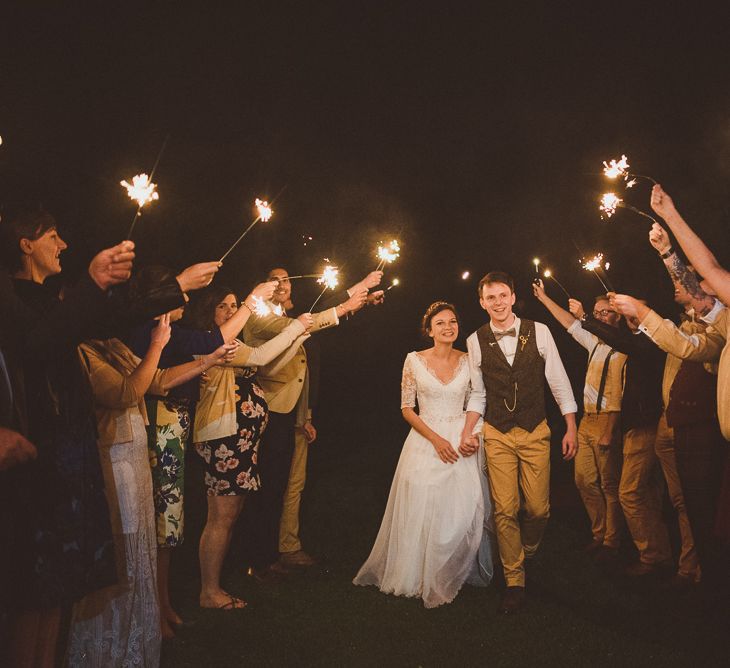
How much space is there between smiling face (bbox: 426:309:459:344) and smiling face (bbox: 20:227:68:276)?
363 centimetres

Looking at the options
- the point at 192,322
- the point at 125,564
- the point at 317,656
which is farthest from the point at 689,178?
the point at 125,564

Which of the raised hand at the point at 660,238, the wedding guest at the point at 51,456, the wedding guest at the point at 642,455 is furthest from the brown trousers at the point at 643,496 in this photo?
the wedding guest at the point at 51,456

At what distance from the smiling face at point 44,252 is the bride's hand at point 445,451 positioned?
351 centimetres

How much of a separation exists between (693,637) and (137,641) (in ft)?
12.8

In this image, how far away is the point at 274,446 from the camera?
577 centimetres

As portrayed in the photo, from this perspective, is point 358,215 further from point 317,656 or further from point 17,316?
point 17,316

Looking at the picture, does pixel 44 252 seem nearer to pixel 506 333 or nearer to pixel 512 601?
pixel 506 333

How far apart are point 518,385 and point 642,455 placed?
5.77ft

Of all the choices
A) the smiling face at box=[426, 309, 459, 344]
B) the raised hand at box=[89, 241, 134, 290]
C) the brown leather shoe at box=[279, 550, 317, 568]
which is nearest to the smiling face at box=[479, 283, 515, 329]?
the smiling face at box=[426, 309, 459, 344]

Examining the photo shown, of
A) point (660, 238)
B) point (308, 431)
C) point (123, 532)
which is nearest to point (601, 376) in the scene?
point (660, 238)

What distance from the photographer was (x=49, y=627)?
256 centimetres

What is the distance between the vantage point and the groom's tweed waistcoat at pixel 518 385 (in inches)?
203

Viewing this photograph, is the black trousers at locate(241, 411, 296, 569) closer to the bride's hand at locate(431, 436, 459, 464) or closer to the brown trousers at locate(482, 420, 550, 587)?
the bride's hand at locate(431, 436, 459, 464)

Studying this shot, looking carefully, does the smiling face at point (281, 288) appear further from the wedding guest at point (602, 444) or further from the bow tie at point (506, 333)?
the wedding guest at point (602, 444)
